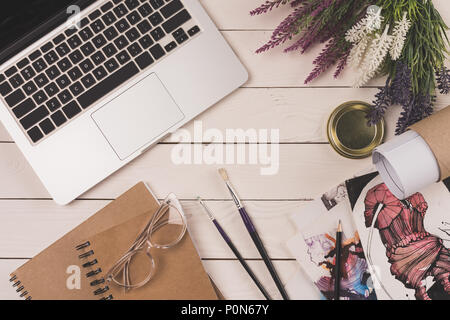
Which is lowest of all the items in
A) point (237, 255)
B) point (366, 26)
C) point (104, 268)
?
point (237, 255)

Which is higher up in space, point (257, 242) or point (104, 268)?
point (104, 268)

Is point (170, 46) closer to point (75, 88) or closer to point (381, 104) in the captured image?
point (75, 88)

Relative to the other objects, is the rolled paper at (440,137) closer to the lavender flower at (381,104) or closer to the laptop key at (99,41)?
the lavender flower at (381,104)

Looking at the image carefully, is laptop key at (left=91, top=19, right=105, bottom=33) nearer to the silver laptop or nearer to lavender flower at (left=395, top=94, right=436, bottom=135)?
the silver laptop

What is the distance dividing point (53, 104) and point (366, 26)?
526 millimetres

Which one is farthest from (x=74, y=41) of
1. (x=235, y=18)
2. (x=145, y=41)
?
(x=235, y=18)

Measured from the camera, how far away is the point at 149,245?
29.0 inches

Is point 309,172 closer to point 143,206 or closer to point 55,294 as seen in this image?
point 143,206

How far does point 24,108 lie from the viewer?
716 mm

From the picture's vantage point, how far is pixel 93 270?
734 mm

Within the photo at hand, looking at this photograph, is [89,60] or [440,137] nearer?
[440,137]

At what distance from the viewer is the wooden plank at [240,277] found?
28.9 inches

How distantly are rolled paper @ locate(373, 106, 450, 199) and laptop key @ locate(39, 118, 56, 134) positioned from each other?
543 mm

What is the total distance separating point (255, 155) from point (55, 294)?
43cm
